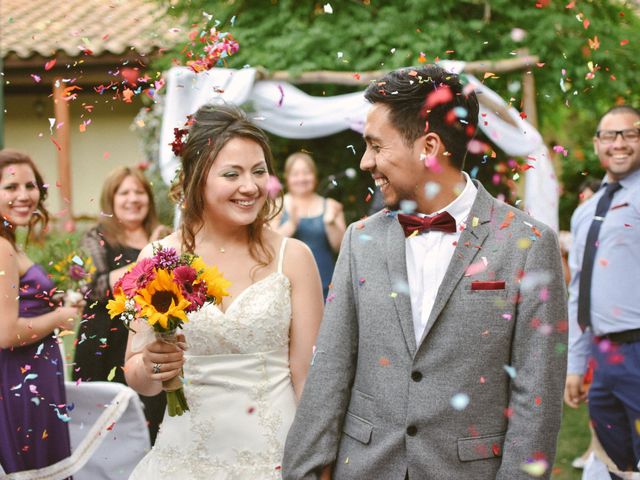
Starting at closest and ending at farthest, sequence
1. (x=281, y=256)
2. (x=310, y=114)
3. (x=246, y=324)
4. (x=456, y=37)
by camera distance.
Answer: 1. (x=246, y=324)
2. (x=281, y=256)
3. (x=310, y=114)
4. (x=456, y=37)

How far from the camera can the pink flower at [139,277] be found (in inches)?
106

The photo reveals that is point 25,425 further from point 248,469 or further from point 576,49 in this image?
point 576,49

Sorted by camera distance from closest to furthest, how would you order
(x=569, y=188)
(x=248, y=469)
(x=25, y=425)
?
1. (x=248, y=469)
2. (x=25, y=425)
3. (x=569, y=188)

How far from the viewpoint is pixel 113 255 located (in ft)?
17.0

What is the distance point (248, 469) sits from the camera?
296cm

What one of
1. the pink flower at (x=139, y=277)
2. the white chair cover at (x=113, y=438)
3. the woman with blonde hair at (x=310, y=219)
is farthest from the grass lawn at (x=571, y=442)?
the pink flower at (x=139, y=277)

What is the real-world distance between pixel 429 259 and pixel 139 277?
38.8 inches

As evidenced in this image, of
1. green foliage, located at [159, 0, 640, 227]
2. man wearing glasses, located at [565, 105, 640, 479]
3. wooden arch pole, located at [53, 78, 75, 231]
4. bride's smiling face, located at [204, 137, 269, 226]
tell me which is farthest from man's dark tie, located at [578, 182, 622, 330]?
wooden arch pole, located at [53, 78, 75, 231]

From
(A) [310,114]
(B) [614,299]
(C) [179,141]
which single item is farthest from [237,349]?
(A) [310,114]

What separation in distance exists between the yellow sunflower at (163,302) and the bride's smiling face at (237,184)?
44 centimetres

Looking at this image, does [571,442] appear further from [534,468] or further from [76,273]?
[534,468]

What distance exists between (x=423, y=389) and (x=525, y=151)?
21.6 feet

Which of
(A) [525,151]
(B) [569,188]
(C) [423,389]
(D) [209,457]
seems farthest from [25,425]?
(B) [569,188]

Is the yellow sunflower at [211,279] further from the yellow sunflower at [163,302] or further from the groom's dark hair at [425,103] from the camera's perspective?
the groom's dark hair at [425,103]
